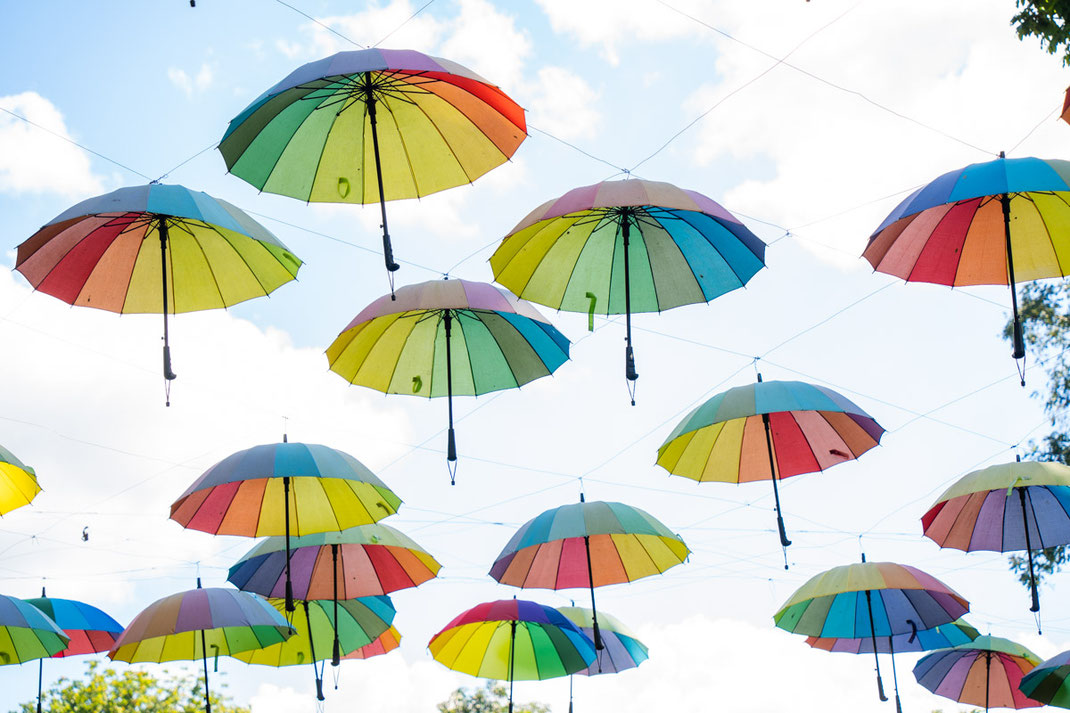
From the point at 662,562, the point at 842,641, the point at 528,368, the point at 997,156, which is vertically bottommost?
the point at 842,641

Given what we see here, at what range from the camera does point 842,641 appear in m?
12.3

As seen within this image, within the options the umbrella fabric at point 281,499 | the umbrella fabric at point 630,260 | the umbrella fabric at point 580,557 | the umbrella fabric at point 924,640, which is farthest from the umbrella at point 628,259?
the umbrella fabric at point 924,640

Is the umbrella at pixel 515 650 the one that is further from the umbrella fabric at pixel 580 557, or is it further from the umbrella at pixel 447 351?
the umbrella at pixel 447 351

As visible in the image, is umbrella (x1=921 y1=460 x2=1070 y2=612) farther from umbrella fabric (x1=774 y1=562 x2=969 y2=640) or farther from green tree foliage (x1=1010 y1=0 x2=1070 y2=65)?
green tree foliage (x1=1010 y1=0 x2=1070 y2=65)

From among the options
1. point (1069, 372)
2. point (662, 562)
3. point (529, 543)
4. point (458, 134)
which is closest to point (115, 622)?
point (529, 543)

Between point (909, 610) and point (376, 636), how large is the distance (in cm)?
547

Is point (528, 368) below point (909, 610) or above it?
above

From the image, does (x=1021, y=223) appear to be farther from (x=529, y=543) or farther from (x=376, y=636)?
(x=376, y=636)

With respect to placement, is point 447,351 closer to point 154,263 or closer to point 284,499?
point 284,499

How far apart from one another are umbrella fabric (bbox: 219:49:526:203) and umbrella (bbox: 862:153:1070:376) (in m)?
2.95

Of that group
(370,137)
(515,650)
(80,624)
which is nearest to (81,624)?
(80,624)

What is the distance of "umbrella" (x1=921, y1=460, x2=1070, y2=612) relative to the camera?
9781 mm

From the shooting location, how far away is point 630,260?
8.81 metres

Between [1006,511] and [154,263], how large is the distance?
788cm
